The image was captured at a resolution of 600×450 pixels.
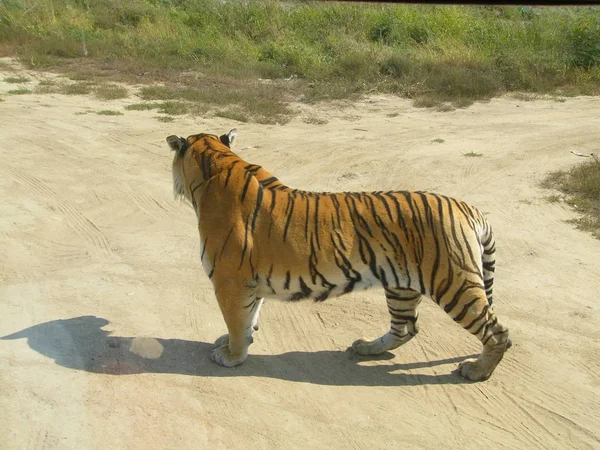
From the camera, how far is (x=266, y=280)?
4820 millimetres

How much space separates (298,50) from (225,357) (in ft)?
38.2

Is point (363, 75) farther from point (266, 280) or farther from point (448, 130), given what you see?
point (266, 280)

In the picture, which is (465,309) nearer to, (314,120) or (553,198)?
(553,198)

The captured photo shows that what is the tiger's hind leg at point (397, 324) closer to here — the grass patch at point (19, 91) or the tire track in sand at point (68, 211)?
the tire track in sand at point (68, 211)

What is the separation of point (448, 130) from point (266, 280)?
7.39m

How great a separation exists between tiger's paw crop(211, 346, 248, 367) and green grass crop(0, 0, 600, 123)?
7.06 metres

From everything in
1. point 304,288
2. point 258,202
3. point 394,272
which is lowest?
point 304,288

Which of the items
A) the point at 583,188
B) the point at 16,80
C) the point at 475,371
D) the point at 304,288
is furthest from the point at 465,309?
the point at 16,80

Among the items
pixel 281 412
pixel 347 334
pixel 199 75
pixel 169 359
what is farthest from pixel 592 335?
pixel 199 75

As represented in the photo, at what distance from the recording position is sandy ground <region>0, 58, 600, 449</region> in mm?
4473

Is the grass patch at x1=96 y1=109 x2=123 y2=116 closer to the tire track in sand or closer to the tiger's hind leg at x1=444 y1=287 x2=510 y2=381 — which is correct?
the tire track in sand

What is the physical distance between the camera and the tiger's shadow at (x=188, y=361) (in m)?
5.02

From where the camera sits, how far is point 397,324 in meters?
5.15

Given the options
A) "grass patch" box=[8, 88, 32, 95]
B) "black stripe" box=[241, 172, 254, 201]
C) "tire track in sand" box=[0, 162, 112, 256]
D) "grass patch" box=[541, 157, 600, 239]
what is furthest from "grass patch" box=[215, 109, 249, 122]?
"black stripe" box=[241, 172, 254, 201]
